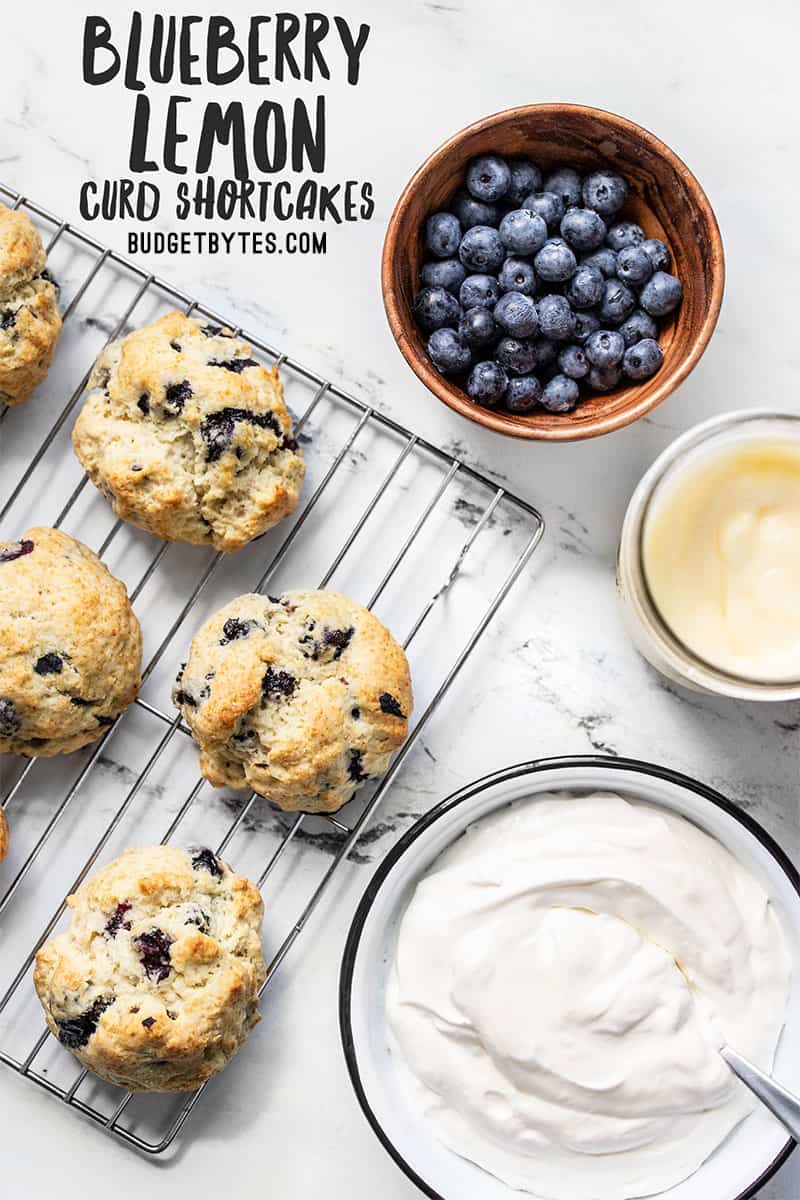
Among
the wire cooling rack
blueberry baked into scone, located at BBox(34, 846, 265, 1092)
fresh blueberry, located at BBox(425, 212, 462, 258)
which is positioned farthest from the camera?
the wire cooling rack

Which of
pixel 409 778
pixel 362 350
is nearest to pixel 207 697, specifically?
pixel 409 778

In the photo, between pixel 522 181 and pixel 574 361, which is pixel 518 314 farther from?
pixel 522 181

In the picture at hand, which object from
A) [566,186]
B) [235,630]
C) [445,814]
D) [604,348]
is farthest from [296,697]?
[566,186]

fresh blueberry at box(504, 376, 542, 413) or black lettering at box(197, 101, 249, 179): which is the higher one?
black lettering at box(197, 101, 249, 179)

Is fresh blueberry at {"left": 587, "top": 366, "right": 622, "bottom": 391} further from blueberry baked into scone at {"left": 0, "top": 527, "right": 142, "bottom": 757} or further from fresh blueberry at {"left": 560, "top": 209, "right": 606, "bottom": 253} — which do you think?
blueberry baked into scone at {"left": 0, "top": 527, "right": 142, "bottom": 757}

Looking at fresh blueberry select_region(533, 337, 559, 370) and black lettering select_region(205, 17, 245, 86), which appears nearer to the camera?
fresh blueberry select_region(533, 337, 559, 370)

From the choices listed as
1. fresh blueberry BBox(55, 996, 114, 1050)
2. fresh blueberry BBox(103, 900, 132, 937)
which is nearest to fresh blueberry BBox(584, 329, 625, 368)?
fresh blueberry BBox(103, 900, 132, 937)
